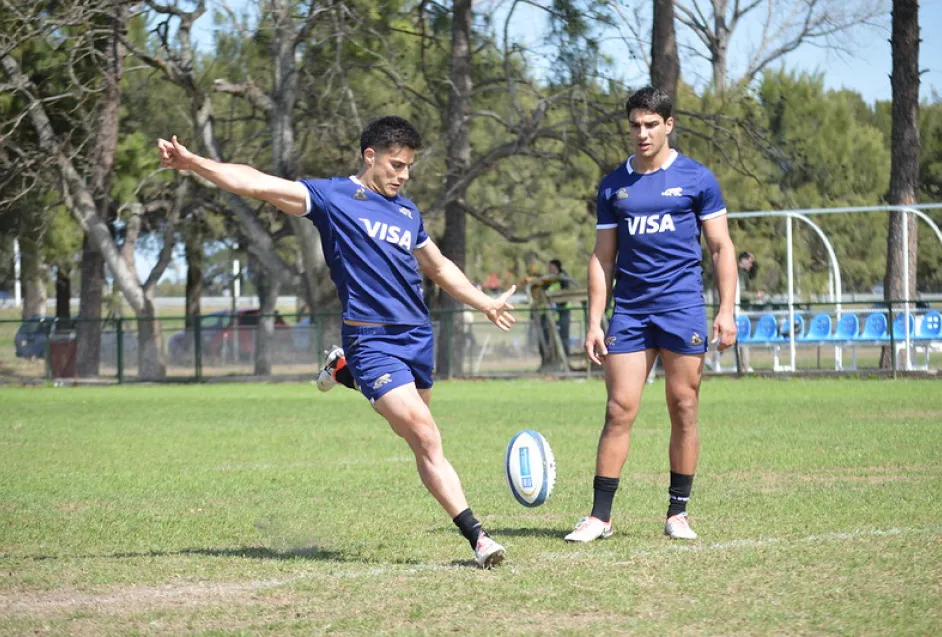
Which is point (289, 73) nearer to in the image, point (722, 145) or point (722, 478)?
point (722, 145)

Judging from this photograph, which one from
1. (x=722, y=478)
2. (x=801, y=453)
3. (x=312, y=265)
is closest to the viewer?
(x=722, y=478)

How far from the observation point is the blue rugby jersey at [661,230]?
22.3ft

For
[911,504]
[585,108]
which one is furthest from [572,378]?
[911,504]

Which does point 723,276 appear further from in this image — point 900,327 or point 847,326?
point 847,326

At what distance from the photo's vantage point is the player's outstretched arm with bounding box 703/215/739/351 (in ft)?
22.4

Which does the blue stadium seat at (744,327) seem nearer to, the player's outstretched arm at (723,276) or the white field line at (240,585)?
the player's outstretched arm at (723,276)

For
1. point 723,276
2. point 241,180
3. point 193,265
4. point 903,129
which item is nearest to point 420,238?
point 241,180

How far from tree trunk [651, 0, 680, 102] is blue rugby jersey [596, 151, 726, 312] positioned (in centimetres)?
2005

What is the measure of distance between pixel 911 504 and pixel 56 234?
3083 cm

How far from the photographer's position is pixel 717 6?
39.9 metres

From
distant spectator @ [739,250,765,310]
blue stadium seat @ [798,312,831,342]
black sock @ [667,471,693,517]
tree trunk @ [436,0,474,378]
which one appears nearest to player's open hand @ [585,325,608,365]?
black sock @ [667,471,693,517]

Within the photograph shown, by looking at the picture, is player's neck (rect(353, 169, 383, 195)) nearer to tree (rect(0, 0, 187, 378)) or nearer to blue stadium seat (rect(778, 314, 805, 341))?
tree (rect(0, 0, 187, 378))

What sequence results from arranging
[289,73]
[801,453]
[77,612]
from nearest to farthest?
[77,612]
[801,453]
[289,73]

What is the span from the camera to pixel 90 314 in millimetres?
33438
